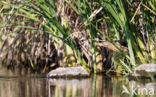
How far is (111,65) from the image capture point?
14.8ft

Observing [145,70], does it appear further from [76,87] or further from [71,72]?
[71,72]

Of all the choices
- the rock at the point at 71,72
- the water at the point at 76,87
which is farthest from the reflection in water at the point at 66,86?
the rock at the point at 71,72

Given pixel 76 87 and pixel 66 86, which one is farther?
pixel 66 86

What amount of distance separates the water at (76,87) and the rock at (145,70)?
0.33ft

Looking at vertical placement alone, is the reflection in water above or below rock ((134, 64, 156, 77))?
below

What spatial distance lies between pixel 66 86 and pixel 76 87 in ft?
0.49

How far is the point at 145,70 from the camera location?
12.2 feet

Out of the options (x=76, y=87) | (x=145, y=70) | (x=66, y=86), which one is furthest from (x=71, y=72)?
(x=145, y=70)

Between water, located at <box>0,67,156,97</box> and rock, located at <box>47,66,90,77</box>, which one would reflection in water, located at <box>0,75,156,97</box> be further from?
rock, located at <box>47,66,90,77</box>

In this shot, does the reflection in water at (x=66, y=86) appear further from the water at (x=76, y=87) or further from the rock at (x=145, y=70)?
the rock at (x=145, y=70)

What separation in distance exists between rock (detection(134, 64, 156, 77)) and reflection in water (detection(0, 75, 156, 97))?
0.14 m

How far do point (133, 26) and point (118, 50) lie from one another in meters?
0.32

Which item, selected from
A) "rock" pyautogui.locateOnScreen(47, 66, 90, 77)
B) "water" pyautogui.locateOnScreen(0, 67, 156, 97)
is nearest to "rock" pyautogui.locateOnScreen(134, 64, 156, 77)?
"water" pyautogui.locateOnScreen(0, 67, 156, 97)

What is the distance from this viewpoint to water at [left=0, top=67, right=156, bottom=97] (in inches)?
120
